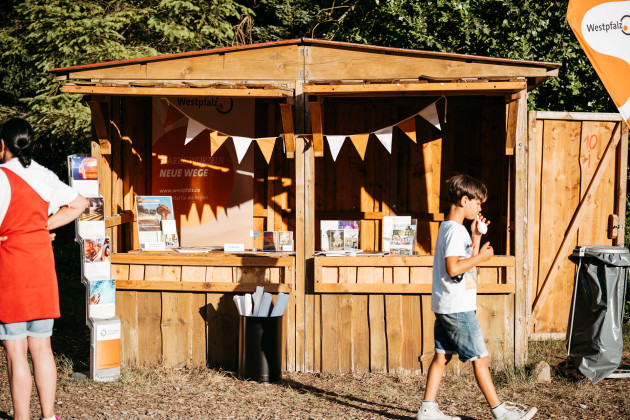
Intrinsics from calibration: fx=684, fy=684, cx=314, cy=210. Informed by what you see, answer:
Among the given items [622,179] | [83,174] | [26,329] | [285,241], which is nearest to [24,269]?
[26,329]

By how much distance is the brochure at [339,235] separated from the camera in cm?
696

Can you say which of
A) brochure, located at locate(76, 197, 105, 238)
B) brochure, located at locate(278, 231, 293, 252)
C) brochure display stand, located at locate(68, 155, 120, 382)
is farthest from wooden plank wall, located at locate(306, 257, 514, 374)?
brochure, located at locate(76, 197, 105, 238)

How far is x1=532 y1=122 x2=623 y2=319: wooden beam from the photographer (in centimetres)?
753

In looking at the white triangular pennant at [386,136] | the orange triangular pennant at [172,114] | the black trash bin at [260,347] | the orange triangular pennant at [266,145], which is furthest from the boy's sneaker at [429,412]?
the orange triangular pennant at [172,114]

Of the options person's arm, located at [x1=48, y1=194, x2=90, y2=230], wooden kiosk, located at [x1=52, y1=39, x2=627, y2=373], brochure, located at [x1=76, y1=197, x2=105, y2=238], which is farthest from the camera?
wooden kiosk, located at [x1=52, y1=39, x2=627, y2=373]

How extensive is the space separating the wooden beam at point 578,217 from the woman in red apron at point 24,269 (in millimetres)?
5296

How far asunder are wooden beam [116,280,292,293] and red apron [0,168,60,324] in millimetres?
2087

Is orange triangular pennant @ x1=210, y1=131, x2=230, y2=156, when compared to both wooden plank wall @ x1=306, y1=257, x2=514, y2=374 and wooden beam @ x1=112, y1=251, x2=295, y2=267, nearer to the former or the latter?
wooden beam @ x1=112, y1=251, x2=295, y2=267

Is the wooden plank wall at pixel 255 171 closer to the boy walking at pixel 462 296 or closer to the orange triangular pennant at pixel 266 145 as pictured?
the orange triangular pennant at pixel 266 145

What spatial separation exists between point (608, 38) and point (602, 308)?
231 cm

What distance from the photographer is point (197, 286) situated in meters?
6.36

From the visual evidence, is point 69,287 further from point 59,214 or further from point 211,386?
point 59,214

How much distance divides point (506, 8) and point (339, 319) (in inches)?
227

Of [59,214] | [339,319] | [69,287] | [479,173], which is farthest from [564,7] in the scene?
[69,287]
